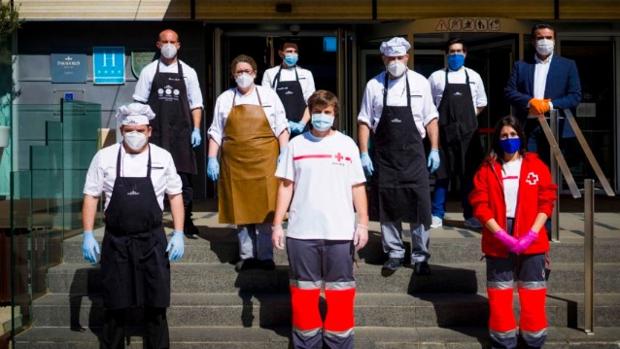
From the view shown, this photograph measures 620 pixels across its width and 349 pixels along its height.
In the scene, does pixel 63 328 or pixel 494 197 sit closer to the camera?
pixel 494 197

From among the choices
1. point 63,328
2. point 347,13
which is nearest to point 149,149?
point 63,328

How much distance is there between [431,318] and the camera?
6.50 m

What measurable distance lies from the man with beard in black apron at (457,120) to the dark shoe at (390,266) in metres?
1.59

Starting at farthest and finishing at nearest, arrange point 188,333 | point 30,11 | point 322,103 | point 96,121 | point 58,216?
point 30,11
point 96,121
point 58,216
point 188,333
point 322,103

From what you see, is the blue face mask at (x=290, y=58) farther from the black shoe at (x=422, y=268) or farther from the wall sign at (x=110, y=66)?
the wall sign at (x=110, y=66)

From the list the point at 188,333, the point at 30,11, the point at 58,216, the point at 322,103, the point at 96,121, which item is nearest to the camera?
the point at 322,103

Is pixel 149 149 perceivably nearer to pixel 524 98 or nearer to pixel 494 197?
pixel 494 197

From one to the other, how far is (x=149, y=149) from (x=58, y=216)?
6.49 ft

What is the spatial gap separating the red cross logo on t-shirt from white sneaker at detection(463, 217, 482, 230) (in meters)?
2.35

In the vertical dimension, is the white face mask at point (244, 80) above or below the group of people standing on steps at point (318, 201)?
above

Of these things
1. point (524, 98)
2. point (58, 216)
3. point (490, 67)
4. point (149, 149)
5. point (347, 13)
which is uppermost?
point (347, 13)

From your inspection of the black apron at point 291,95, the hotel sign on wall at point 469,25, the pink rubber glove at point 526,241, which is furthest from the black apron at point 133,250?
the hotel sign on wall at point 469,25

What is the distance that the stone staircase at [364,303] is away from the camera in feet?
20.6

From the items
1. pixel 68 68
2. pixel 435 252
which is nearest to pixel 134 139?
pixel 435 252
